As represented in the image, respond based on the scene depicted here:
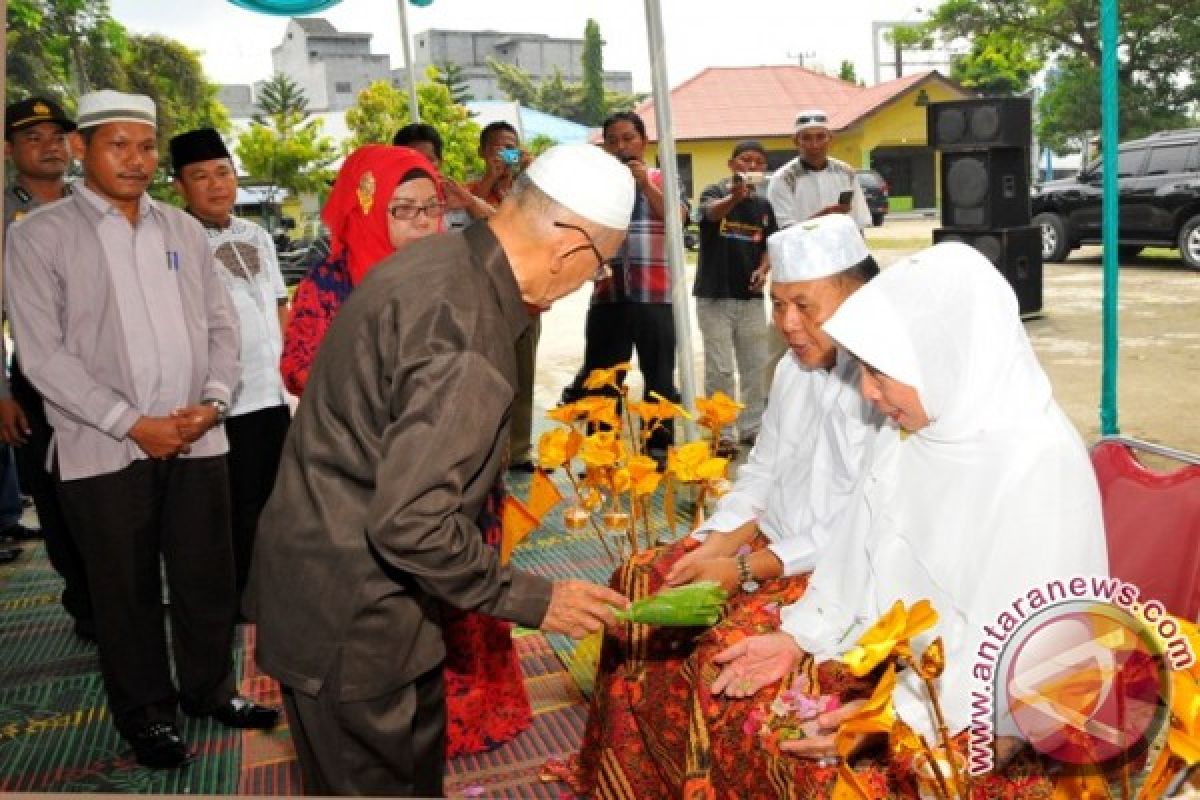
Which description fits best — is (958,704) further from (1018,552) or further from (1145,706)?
(1145,706)

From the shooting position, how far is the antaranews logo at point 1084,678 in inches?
50.4

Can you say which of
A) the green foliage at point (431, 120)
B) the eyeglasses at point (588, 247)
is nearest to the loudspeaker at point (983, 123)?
the eyeglasses at point (588, 247)

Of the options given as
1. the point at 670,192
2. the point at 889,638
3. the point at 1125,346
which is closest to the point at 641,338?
the point at 670,192

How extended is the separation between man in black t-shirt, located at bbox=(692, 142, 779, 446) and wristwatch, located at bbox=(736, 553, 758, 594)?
12.0 feet

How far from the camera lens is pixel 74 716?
344 centimetres

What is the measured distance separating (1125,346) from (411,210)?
817 centimetres

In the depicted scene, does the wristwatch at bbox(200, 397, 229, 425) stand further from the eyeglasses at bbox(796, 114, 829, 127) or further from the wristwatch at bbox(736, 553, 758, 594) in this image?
the eyeglasses at bbox(796, 114, 829, 127)

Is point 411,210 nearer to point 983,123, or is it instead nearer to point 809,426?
point 809,426

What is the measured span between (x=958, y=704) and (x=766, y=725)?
14.6 inches

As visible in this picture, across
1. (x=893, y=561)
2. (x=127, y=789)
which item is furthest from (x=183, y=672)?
(x=893, y=561)

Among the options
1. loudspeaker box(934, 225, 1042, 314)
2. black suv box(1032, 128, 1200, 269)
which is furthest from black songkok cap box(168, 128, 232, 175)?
black suv box(1032, 128, 1200, 269)

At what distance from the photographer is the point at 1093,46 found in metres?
25.9

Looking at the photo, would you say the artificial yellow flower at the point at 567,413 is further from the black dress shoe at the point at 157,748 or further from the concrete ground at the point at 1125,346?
the concrete ground at the point at 1125,346

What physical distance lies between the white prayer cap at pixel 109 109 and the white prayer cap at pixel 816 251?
5.66 feet
